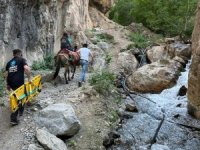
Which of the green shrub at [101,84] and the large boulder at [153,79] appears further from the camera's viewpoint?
the large boulder at [153,79]

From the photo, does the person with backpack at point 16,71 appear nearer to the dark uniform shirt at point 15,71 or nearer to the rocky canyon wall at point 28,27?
the dark uniform shirt at point 15,71

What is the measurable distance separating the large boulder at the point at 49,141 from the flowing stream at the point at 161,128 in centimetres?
235

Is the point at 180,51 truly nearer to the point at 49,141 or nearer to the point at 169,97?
the point at 169,97

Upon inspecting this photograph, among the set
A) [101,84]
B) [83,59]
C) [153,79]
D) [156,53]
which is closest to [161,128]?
[101,84]

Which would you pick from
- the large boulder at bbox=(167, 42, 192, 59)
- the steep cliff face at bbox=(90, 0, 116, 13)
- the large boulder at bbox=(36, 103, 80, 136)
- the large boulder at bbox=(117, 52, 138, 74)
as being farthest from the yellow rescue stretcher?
the steep cliff face at bbox=(90, 0, 116, 13)

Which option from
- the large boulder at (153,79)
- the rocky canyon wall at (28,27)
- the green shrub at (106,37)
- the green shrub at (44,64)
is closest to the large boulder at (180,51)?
the large boulder at (153,79)

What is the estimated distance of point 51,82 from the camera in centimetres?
Answer: 1642

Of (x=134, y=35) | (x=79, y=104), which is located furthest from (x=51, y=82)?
(x=134, y=35)

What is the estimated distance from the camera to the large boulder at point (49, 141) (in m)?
9.93

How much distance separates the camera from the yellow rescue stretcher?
420 inches

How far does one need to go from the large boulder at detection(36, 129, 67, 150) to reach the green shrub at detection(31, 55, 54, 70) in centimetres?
856

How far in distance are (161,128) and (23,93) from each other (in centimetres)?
562

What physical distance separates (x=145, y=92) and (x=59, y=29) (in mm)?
9267

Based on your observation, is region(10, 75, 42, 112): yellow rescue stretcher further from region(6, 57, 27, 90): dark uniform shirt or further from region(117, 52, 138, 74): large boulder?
region(117, 52, 138, 74): large boulder
